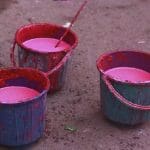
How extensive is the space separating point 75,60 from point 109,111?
43.9 inches

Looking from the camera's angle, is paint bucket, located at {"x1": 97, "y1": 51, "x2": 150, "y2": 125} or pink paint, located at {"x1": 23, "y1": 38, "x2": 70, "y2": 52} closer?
paint bucket, located at {"x1": 97, "y1": 51, "x2": 150, "y2": 125}

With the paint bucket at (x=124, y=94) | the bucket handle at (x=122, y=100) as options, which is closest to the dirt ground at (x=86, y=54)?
the paint bucket at (x=124, y=94)

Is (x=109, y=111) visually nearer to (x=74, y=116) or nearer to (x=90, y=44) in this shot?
(x=74, y=116)

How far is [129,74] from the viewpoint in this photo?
372 cm

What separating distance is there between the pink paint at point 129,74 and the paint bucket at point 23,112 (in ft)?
1.86

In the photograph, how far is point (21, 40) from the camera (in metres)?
4.00

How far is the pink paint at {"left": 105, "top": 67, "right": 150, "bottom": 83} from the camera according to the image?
143 inches

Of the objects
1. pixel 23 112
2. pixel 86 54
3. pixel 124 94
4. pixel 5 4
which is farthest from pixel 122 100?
pixel 5 4

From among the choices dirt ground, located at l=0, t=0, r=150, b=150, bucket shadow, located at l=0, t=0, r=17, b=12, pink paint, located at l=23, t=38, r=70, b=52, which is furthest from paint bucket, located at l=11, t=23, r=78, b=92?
bucket shadow, located at l=0, t=0, r=17, b=12

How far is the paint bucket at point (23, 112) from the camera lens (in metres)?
3.15

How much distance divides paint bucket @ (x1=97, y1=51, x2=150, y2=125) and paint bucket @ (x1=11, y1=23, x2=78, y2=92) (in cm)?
35

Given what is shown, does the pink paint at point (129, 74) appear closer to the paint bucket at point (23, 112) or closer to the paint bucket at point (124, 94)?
the paint bucket at point (124, 94)

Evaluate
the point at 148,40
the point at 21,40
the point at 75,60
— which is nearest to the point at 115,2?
the point at 148,40

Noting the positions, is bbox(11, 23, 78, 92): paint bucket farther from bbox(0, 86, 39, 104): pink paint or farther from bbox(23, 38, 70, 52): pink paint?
bbox(0, 86, 39, 104): pink paint
